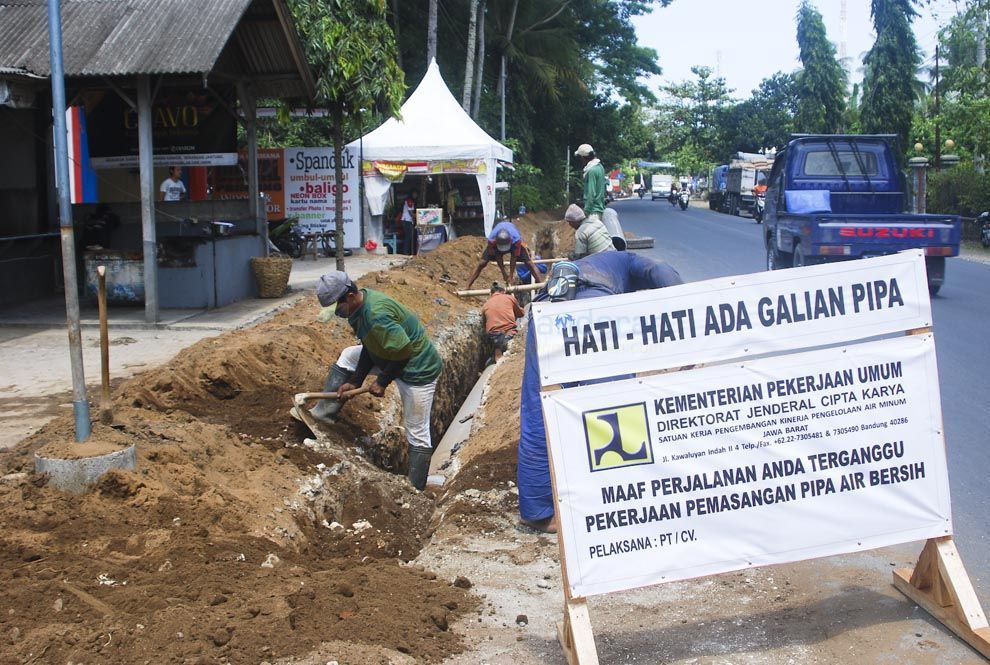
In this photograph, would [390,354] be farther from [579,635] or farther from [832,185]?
[832,185]

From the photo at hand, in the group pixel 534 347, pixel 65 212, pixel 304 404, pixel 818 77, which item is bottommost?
pixel 304 404

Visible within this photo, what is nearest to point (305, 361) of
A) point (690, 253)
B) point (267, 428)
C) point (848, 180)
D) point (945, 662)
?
point (267, 428)

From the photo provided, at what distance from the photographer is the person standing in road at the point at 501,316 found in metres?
12.7

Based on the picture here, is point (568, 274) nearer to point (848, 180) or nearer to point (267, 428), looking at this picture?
point (267, 428)

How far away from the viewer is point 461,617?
470 centimetres

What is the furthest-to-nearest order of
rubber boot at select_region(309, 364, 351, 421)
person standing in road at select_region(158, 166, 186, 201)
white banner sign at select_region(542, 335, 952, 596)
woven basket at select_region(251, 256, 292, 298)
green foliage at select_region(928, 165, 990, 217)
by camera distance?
green foliage at select_region(928, 165, 990, 217) → person standing in road at select_region(158, 166, 186, 201) → woven basket at select_region(251, 256, 292, 298) → rubber boot at select_region(309, 364, 351, 421) → white banner sign at select_region(542, 335, 952, 596)

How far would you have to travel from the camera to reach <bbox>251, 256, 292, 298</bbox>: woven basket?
14320 mm

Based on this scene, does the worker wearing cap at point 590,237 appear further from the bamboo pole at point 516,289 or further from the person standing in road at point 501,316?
the person standing in road at point 501,316

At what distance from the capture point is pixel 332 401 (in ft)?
26.4

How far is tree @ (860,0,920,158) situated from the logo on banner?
4003 centimetres

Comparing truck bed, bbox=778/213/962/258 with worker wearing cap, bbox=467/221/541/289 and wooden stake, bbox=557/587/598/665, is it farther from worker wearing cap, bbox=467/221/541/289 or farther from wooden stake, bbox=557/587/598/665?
wooden stake, bbox=557/587/598/665

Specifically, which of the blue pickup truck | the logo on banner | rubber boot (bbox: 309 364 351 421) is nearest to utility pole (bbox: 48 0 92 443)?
rubber boot (bbox: 309 364 351 421)

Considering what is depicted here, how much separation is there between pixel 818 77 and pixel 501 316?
4647cm

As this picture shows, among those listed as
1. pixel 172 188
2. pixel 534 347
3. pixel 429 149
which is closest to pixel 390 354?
pixel 534 347
